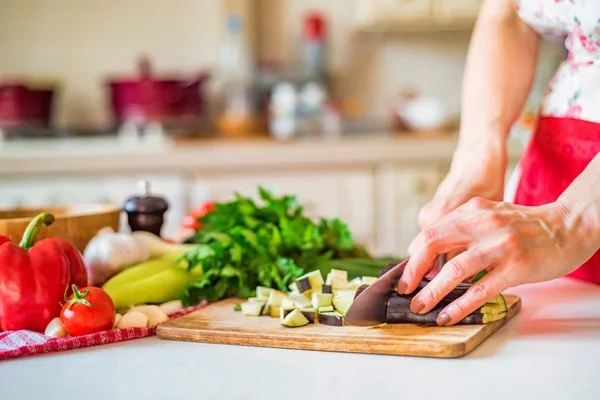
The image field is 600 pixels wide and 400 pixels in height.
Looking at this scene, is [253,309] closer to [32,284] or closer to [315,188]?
[32,284]

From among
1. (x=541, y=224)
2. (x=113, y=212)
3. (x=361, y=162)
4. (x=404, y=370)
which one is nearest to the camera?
(x=404, y=370)

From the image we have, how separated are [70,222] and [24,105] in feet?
7.20

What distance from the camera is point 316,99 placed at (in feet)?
10.6

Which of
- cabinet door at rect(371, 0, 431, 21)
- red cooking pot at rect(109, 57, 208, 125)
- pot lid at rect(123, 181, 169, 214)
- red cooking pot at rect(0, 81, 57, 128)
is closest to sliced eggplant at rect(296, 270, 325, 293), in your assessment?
pot lid at rect(123, 181, 169, 214)

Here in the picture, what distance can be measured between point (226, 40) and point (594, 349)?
9.13 ft

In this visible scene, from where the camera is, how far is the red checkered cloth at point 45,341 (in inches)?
31.3

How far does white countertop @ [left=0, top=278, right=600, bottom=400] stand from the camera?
2.15 ft

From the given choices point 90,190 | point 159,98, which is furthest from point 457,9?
point 90,190

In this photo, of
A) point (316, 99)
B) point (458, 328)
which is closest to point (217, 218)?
point (458, 328)

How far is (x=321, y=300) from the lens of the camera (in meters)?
0.89

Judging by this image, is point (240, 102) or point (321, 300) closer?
point (321, 300)

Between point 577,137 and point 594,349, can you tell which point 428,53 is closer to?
point 577,137

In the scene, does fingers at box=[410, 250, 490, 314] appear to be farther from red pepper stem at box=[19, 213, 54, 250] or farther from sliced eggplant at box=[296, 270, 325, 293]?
red pepper stem at box=[19, 213, 54, 250]

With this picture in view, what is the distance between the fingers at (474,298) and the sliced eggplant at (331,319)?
0.35 ft
